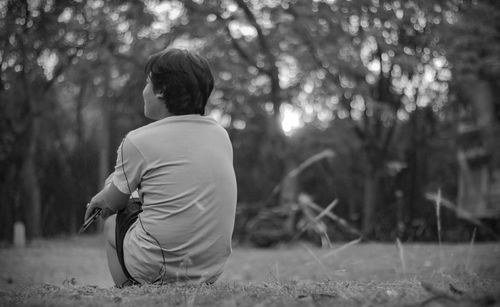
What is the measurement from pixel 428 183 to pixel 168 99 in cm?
1078

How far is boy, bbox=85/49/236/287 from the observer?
7.54ft

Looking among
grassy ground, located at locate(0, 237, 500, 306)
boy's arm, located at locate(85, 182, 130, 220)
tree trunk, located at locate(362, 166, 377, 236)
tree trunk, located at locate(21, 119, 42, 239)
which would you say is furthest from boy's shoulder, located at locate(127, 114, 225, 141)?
tree trunk, located at locate(362, 166, 377, 236)

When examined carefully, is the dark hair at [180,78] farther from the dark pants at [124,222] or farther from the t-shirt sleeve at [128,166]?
the dark pants at [124,222]

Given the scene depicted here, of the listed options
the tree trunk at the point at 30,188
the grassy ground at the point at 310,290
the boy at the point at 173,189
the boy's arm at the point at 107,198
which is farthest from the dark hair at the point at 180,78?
the tree trunk at the point at 30,188

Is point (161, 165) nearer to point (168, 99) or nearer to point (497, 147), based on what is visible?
point (168, 99)

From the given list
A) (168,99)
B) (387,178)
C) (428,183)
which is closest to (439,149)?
(428,183)

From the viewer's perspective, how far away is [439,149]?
12.9m

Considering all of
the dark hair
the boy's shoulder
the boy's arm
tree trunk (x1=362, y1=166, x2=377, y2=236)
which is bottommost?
tree trunk (x1=362, y1=166, x2=377, y2=236)

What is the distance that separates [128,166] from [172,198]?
24cm

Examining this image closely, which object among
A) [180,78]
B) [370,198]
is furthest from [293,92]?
[180,78]

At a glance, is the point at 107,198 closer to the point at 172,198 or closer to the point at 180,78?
the point at 172,198

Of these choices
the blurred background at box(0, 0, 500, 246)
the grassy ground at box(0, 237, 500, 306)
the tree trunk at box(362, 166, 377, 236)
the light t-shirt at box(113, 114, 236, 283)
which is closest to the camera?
the grassy ground at box(0, 237, 500, 306)

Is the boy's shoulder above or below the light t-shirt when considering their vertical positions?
above

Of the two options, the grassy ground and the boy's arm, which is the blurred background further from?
the boy's arm
